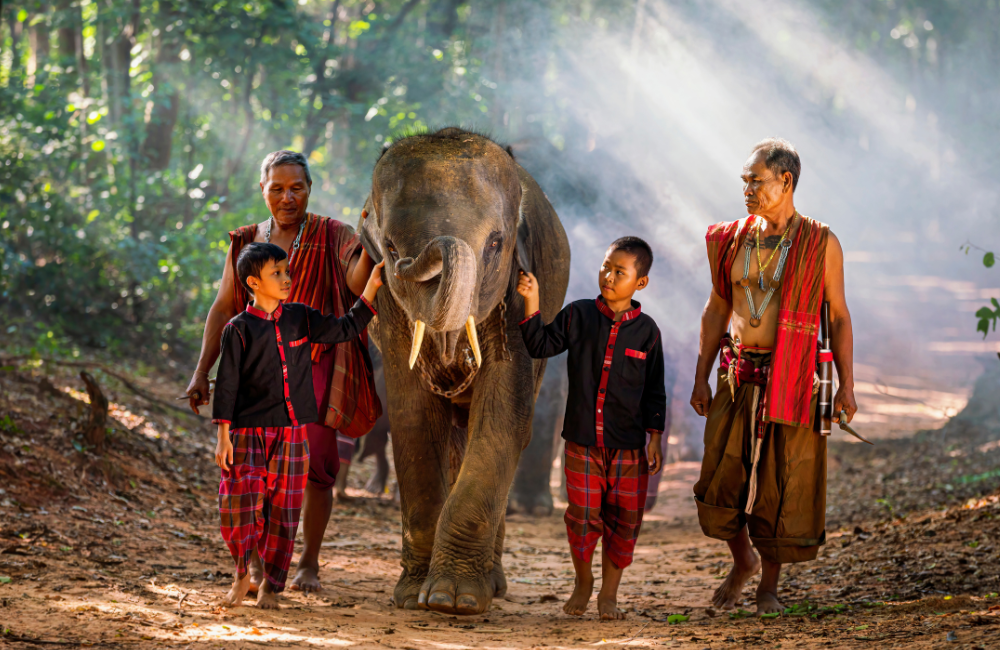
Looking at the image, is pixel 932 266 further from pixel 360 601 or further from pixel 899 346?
pixel 360 601

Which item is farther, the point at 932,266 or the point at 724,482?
the point at 932,266

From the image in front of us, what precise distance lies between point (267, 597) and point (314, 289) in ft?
4.76

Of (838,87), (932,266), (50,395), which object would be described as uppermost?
(838,87)

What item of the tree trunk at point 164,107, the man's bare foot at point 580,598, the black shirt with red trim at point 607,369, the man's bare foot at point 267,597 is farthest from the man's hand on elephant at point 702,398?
the tree trunk at point 164,107

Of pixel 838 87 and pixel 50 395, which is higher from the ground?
pixel 838 87

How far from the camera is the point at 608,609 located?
4133 millimetres

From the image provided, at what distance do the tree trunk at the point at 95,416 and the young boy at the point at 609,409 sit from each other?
3.36 meters

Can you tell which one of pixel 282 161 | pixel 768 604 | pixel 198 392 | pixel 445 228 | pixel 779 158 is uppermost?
pixel 779 158

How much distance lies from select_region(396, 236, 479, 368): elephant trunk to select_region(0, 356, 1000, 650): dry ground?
4.07 feet

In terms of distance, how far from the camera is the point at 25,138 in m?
10.2

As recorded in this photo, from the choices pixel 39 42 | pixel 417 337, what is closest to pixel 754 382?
pixel 417 337

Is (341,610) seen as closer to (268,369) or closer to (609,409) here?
(268,369)

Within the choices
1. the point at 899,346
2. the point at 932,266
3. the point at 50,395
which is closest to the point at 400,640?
the point at 50,395

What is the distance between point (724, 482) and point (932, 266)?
34852 mm
